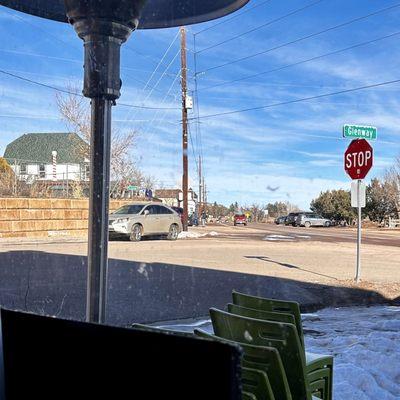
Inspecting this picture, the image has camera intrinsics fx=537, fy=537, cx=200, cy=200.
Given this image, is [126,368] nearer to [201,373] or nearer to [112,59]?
[201,373]

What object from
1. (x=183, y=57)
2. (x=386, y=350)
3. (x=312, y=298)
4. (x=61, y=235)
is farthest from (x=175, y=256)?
(x=183, y=57)

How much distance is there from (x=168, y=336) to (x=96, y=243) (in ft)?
3.97

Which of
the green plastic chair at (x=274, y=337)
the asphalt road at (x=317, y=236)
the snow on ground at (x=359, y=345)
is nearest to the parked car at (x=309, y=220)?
the asphalt road at (x=317, y=236)

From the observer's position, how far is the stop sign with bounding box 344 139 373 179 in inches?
402

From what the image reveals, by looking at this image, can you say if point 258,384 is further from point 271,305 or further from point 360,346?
point 360,346

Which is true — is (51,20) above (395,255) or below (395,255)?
above

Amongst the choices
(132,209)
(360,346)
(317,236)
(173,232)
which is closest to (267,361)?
(360,346)

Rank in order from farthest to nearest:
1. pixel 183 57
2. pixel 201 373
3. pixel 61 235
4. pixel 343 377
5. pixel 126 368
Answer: pixel 183 57, pixel 61 235, pixel 343 377, pixel 126 368, pixel 201 373

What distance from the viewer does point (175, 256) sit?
1423cm

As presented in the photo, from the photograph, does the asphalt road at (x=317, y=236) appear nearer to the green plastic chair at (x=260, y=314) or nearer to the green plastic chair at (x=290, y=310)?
the green plastic chair at (x=290, y=310)

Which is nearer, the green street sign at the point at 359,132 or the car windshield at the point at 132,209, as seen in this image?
the green street sign at the point at 359,132

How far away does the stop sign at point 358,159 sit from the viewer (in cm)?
1020

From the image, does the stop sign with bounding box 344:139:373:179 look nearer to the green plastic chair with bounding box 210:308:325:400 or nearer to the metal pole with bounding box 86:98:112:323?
the green plastic chair with bounding box 210:308:325:400

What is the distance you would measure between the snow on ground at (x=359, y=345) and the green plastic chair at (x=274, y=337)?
1566mm
